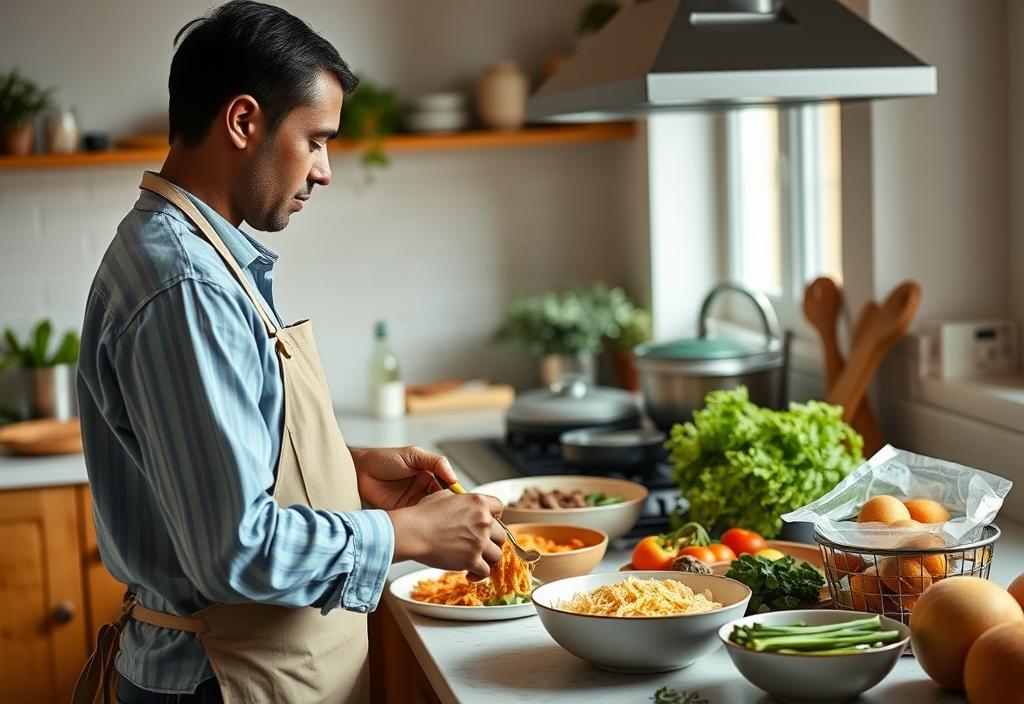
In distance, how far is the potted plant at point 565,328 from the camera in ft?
11.5

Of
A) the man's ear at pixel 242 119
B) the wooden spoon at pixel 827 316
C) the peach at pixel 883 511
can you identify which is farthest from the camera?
the wooden spoon at pixel 827 316

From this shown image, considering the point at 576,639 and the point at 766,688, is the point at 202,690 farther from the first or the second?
the point at 766,688

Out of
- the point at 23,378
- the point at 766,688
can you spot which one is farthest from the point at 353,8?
the point at 766,688

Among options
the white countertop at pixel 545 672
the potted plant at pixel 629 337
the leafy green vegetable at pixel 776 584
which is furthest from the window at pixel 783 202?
the leafy green vegetable at pixel 776 584

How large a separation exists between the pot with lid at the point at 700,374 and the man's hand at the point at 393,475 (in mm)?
962

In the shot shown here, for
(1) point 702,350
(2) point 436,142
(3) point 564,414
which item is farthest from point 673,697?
(2) point 436,142

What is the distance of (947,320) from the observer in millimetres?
2420

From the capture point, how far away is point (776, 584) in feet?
5.27

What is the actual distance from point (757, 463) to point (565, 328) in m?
1.59

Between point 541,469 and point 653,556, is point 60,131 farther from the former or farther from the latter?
point 653,556

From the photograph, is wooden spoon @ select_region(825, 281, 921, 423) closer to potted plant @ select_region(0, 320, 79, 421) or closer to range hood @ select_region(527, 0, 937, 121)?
range hood @ select_region(527, 0, 937, 121)

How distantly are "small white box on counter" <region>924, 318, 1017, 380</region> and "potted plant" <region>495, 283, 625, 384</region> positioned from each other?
1273 mm

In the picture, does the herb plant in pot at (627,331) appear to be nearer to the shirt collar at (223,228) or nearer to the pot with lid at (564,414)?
the pot with lid at (564,414)

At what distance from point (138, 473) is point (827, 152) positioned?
7.02 feet
